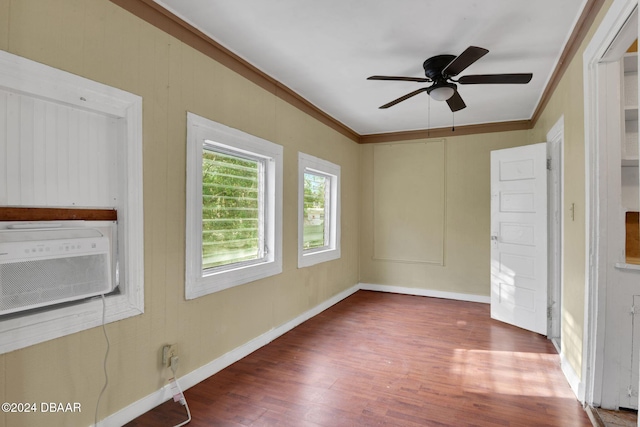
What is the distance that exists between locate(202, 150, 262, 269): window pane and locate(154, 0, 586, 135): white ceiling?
0.95 m

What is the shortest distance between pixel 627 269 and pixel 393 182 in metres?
3.64

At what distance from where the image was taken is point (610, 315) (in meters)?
2.09

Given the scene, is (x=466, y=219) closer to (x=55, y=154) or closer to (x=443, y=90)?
(x=443, y=90)

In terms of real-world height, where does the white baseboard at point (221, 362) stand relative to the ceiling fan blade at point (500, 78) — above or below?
below

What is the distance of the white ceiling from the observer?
2188 millimetres

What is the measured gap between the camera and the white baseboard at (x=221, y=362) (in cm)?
201

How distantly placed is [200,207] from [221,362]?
4.17ft

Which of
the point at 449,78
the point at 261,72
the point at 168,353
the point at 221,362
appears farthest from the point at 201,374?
the point at 449,78

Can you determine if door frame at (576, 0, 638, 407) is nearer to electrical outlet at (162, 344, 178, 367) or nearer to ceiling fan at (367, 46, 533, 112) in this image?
ceiling fan at (367, 46, 533, 112)

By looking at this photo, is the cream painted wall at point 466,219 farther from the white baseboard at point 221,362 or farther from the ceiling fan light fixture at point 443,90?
the ceiling fan light fixture at point 443,90

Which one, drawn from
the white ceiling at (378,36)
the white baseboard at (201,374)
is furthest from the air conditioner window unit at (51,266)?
the white ceiling at (378,36)

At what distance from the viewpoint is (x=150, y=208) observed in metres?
2.15

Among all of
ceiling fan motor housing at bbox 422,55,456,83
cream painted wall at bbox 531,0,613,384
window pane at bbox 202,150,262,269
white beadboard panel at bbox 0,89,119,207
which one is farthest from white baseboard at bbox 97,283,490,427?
ceiling fan motor housing at bbox 422,55,456,83

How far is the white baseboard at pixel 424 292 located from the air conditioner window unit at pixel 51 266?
437cm
